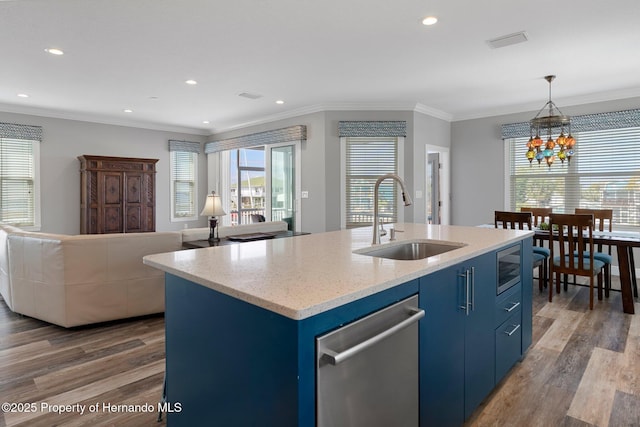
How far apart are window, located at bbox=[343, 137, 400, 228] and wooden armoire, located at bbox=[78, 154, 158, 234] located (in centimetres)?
360

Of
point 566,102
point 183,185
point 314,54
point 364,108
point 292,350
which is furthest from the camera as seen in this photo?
point 183,185

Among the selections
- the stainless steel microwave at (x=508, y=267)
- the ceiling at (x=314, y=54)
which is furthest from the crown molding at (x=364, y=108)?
the stainless steel microwave at (x=508, y=267)

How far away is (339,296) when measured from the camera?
3.60ft

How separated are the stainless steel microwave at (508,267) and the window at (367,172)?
3.27m

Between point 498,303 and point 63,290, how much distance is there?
10.7ft

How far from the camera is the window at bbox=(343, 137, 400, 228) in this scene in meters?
5.68

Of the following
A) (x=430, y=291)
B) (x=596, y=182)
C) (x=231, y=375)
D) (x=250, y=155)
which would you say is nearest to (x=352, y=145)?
(x=250, y=155)

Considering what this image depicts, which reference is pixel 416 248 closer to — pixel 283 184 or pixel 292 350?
pixel 292 350

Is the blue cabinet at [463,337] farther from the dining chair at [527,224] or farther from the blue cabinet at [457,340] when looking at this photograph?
the dining chair at [527,224]

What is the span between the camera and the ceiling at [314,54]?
277cm

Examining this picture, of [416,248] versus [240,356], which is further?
[416,248]

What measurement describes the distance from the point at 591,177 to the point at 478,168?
156 cm

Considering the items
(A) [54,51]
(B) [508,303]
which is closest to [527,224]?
(B) [508,303]

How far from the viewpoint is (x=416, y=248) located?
2.34 metres
